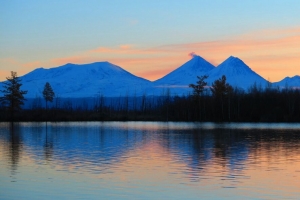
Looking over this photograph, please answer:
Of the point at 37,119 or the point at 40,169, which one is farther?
the point at 37,119

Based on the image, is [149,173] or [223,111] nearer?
[149,173]

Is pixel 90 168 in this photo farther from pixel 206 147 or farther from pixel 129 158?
pixel 206 147

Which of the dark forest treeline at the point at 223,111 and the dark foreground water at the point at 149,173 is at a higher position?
the dark forest treeline at the point at 223,111

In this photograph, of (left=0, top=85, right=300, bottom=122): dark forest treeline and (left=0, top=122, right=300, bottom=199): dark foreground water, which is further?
(left=0, top=85, right=300, bottom=122): dark forest treeline

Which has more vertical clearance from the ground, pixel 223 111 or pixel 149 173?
pixel 223 111

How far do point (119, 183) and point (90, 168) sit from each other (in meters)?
4.17

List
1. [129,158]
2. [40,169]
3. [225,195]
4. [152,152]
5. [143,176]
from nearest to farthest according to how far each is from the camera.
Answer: [225,195] → [143,176] → [40,169] → [129,158] → [152,152]

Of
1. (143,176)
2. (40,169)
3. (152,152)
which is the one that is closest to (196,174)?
(143,176)

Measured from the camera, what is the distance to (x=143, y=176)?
21.0 metres

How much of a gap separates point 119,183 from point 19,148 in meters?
15.6

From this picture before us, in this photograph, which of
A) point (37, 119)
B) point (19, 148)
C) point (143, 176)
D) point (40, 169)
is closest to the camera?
point (143, 176)

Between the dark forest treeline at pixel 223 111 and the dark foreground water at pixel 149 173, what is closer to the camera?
the dark foreground water at pixel 149 173

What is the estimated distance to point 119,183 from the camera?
752 inches

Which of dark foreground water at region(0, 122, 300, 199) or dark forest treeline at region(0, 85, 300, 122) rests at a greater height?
dark forest treeline at region(0, 85, 300, 122)
